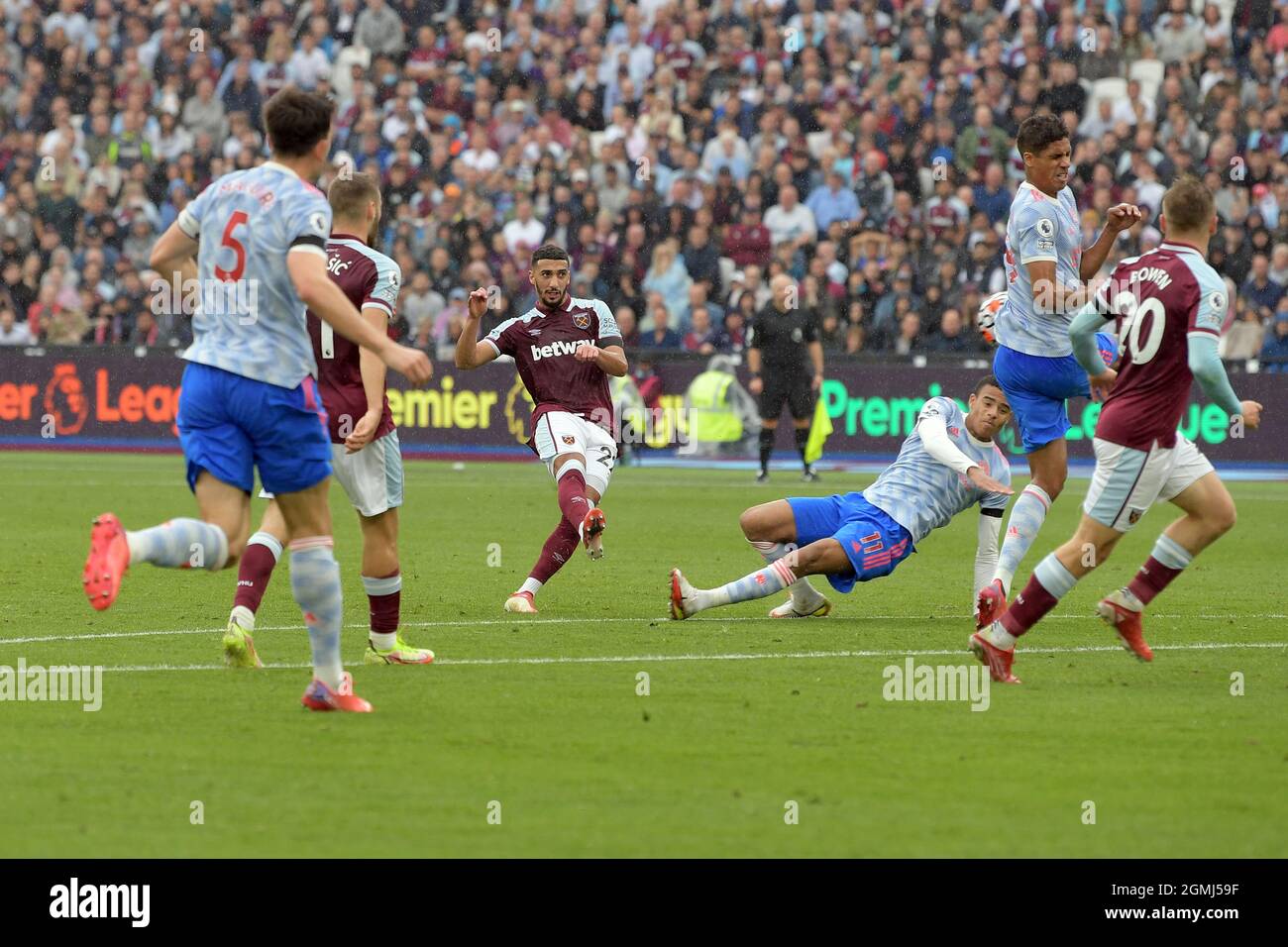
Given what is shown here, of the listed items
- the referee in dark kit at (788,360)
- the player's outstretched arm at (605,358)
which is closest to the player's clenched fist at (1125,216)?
the player's outstretched arm at (605,358)

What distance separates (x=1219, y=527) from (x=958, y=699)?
1.73 metres

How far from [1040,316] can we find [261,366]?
4605mm

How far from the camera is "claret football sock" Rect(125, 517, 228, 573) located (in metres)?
7.09

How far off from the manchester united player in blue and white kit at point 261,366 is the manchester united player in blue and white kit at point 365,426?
1.51m

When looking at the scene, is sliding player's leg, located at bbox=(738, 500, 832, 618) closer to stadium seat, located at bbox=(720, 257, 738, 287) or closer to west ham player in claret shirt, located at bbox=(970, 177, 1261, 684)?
west ham player in claret shirt, located at bbox=(970, 177, 1261, 684)

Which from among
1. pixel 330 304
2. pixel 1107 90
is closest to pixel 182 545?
pixel 330 304

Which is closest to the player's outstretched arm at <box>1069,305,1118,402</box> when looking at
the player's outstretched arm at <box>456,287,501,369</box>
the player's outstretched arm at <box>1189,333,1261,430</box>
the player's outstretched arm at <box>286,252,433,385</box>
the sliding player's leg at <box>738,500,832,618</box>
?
the player's outstretched arm at <box>1189,333,1261,430</box>

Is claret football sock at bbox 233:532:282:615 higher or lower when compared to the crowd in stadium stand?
lower

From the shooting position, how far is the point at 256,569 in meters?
8.93

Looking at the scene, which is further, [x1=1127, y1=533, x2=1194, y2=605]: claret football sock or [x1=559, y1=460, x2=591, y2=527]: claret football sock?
[x1=559, y1=460, x2=591, y2=527]: claret football sock

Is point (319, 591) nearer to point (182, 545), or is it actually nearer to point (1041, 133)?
point (182, 545)

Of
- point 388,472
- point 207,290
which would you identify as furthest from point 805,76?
point 207,290

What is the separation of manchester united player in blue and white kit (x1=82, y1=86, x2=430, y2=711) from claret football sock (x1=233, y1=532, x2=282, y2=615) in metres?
1.39

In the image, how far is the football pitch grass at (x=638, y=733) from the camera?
18.5 ft
